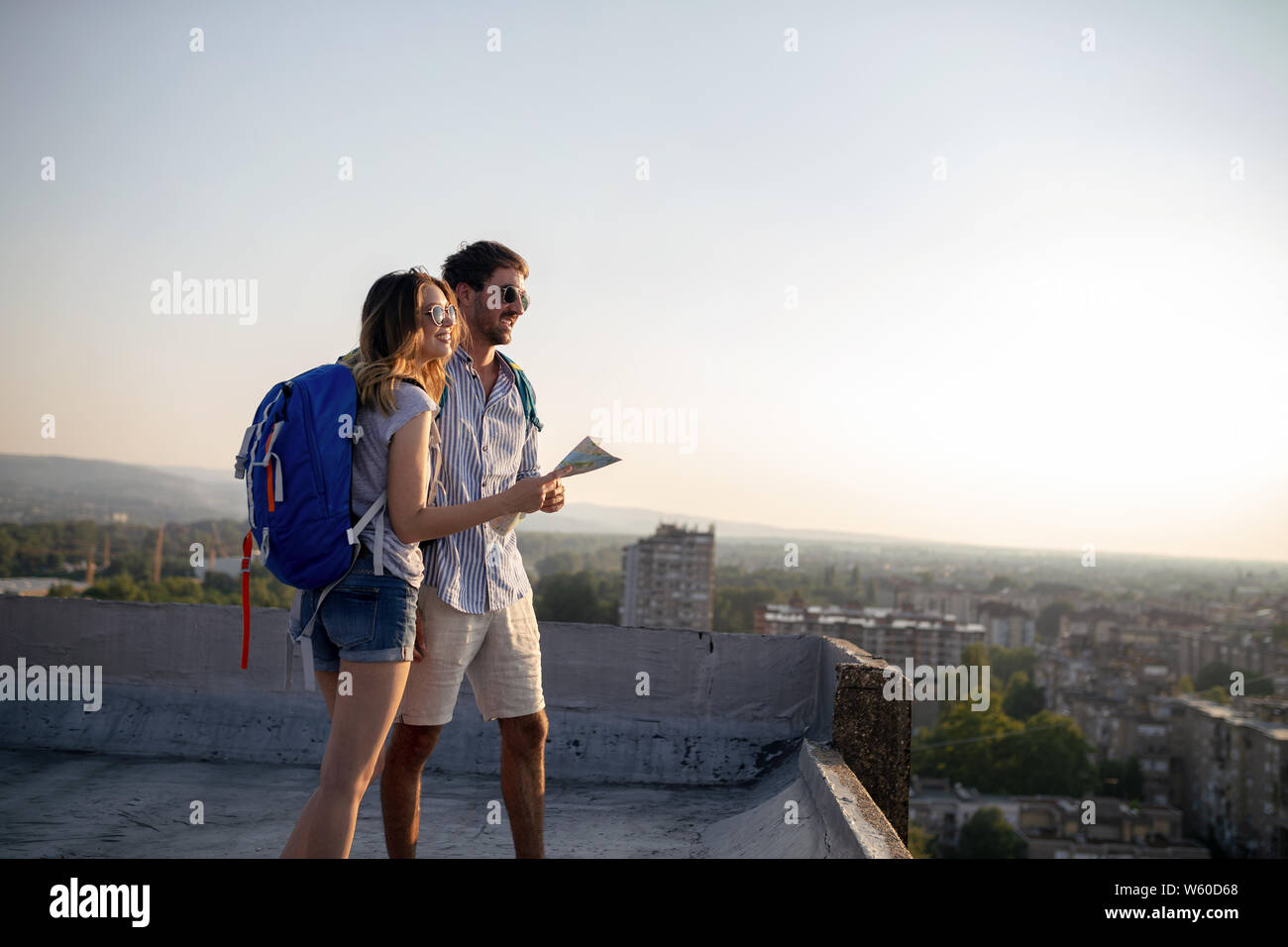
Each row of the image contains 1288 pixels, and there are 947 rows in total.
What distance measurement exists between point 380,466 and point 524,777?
105 cm

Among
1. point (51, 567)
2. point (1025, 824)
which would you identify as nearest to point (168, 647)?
point (51, 567)

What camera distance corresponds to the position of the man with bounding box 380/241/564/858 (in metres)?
2.59

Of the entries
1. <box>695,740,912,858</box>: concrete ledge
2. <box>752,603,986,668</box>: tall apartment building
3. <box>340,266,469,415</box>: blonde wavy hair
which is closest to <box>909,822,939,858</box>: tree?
<box>752,603,986,668</box>: tall apartment building

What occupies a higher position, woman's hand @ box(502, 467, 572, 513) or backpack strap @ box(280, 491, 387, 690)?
woman's hand @ box(502, 467, 572, 513)

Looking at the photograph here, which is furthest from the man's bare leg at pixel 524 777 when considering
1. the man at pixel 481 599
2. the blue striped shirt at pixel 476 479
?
the blue striped shirt at pixel 476 479

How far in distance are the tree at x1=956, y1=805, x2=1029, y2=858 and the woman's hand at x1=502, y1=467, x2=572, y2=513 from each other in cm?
6312

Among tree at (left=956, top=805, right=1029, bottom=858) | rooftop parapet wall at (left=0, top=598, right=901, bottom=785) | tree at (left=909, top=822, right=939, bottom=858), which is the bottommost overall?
tree at (left=909, top=822, right=939, bottom=858)

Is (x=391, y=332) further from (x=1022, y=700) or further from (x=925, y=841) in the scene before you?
(x=1022, y=700)

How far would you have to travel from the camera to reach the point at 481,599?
2.62m

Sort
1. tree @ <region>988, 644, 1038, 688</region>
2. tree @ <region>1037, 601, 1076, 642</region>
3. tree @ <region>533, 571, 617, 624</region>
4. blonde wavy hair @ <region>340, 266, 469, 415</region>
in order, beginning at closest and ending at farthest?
blonde wavy hair @ <region>340, 266, 469, 415</region> → tree @ <region>533, 571, 617, 624</region> → tree @ <region>988, 644, 1038, 688</region> → tree @ <region>1037, 601, 1076, 642</region>

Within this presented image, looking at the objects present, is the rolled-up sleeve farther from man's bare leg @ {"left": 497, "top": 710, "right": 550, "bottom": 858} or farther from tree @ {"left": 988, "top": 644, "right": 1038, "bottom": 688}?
tree @ {"left": 988, "top": 644, "right": 1038, "bottom": 688}
